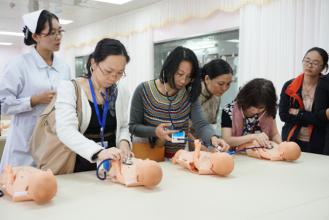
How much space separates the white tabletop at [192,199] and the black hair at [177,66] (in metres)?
0.51

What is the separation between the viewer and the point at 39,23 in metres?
1.75

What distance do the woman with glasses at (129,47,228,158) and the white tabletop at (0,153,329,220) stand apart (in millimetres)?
348

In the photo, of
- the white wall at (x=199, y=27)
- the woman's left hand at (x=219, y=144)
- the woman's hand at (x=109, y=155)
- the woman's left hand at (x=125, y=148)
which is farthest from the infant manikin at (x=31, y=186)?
the white wall at (x=199, y=27)

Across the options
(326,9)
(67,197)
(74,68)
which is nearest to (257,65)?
(326,9)

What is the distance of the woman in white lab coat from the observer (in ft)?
5.60

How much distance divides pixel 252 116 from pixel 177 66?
0.57m

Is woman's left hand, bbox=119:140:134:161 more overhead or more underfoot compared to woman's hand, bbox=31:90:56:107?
more underfoot

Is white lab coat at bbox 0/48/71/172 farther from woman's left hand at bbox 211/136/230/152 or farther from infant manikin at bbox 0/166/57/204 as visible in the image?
woman's left hand at bbox 211/136/230/152

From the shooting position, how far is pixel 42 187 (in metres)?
1.01

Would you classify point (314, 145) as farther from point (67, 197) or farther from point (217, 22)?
point (217, 22)

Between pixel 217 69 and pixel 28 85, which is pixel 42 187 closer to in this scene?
pixel 28 85

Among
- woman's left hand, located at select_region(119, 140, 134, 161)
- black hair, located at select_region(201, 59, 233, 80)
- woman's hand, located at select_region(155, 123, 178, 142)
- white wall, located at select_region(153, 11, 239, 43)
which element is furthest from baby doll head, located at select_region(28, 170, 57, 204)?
white wall, located at select_region(153, 11, 239, 43)

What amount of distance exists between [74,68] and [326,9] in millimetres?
6290

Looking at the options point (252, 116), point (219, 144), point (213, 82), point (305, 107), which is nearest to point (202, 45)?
point (305, 107)
